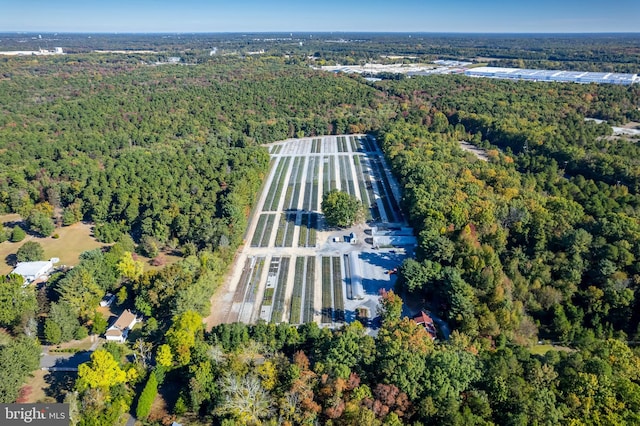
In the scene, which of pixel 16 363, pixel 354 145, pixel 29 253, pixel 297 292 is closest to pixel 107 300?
pixel 16 363

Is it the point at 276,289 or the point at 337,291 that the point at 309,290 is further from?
the point at 276,289

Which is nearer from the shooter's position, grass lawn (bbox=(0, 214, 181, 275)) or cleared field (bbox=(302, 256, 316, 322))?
cleared field (bbox=(302, 256, 316, 322))

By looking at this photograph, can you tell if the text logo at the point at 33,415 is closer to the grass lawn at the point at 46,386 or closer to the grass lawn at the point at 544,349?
the grass lawn at the point at 46,386

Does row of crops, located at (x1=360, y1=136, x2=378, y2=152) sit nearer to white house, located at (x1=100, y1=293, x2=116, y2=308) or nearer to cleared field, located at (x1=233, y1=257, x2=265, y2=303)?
cleared field, located at (x1=233, y1=257, x2=265, y2=303)

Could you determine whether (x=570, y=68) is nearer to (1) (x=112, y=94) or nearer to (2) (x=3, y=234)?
(1) (x=112, y=94)

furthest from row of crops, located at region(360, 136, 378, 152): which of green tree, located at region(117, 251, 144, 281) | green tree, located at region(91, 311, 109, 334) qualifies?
green tree, located at region(91, 311, 109, 334)

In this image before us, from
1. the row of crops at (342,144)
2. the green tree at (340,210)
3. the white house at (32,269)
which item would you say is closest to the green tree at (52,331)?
the white house at (32,269)

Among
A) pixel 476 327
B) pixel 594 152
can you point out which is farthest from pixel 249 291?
pixel 594 152
